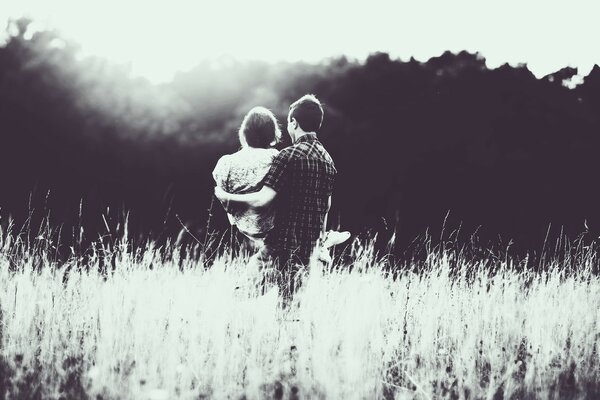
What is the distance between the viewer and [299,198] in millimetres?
3180

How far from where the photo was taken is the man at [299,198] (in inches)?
123

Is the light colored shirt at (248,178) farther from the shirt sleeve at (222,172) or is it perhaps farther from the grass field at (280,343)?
the grass field at (280,343)

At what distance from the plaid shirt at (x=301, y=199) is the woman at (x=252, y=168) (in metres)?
0.08

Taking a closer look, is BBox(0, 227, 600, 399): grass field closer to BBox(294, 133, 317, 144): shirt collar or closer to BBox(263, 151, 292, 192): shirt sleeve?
BBox(263, 151, 292, 192): shirt sleeve

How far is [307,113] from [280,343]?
4.34 ft

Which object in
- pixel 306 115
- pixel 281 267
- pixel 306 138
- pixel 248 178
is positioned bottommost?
pixel 281 267

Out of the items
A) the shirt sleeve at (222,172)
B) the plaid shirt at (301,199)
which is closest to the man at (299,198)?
the plaid shirt at (301,199)

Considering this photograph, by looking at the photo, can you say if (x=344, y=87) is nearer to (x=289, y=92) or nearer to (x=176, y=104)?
(x=289, y=92)

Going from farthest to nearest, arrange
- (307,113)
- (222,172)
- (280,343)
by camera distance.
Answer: (307,113) → (222,172) → (280,343)

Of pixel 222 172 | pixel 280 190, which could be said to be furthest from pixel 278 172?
pixel 222 172

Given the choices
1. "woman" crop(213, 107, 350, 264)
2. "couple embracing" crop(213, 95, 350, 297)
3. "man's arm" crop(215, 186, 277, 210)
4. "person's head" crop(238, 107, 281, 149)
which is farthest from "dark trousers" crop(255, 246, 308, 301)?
"person's head" crop(238, 107, 281, 149)

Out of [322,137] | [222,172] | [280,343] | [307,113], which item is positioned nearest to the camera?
[280,343]

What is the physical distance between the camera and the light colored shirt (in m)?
3.07

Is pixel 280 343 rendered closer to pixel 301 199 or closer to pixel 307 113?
pixel 301 199
